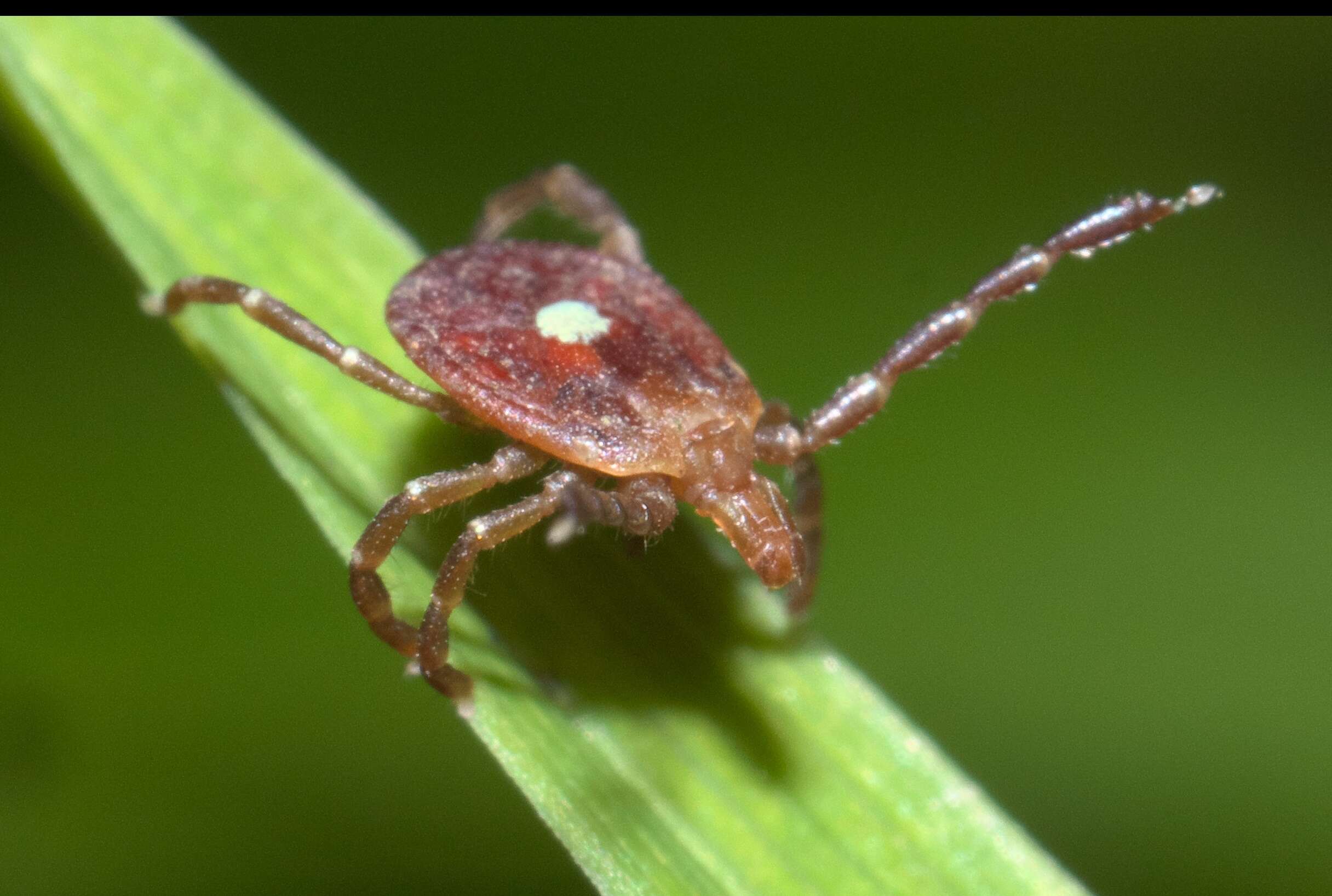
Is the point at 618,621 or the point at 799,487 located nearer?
the point at 618,621

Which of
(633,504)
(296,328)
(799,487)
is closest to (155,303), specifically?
(296,328)

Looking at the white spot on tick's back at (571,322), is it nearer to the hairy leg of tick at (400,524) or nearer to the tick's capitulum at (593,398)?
the tick's capitulum at (593,398)

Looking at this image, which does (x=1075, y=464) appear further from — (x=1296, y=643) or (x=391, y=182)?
(x=391, y=182)

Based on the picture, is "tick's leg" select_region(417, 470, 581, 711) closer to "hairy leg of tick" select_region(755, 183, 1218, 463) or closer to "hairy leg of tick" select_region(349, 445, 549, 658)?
"hairy leg of tick" select_region(349, 445, 549, 658)

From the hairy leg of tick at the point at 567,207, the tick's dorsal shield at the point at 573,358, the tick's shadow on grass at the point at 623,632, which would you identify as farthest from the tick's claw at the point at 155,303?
the hairy leg of tick at the point at 567,207

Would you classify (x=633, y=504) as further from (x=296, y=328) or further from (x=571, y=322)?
(x=296, y=328)

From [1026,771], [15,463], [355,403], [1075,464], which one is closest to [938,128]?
[1075,464]

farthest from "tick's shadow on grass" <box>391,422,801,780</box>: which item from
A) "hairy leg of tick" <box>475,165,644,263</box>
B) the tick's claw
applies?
"hairy leg of tick" <box>475,165,644,263</box>
